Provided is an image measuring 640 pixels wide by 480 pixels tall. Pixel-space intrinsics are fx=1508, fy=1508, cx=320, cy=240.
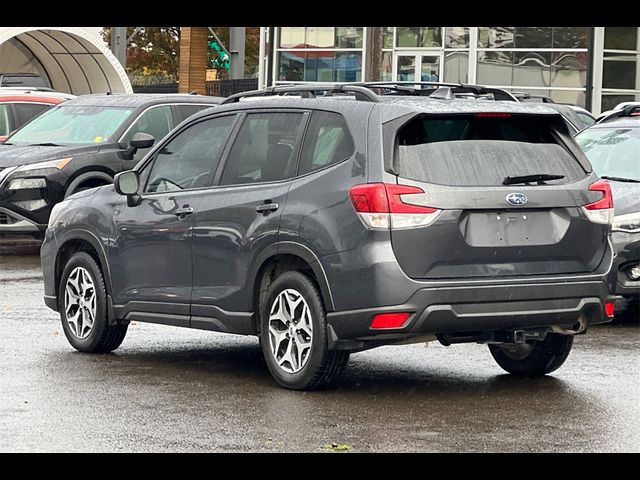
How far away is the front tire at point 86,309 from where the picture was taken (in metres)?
10.6

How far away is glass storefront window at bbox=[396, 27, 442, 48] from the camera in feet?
138

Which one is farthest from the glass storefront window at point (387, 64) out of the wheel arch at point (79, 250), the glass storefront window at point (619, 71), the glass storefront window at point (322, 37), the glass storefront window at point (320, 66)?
the wheel arch at point (79, 250)

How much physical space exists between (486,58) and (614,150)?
27.2m

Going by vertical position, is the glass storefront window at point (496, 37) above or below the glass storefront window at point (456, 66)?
above

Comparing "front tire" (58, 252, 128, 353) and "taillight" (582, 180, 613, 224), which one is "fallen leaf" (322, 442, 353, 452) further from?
"front tire" (58, 252, 128, 353)

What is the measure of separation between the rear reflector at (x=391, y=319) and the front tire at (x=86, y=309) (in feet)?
9.04

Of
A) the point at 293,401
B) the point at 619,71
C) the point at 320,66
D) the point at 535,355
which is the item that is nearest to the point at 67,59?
the point at 320,66

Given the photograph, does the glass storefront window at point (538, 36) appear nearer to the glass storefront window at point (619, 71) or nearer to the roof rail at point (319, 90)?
the glass storefront window at point (619, 71)

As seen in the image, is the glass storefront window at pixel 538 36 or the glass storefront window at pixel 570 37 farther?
the glass storefront window at pixel 538 36

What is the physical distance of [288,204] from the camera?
907 centimetres

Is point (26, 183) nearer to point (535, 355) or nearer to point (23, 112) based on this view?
point (23, 112)

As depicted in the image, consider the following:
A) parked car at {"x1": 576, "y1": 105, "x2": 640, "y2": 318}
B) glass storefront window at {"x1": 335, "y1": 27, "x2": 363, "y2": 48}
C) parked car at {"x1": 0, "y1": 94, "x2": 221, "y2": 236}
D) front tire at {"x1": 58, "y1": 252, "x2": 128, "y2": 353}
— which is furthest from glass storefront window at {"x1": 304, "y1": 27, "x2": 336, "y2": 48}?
front tire at {"x1": 58, "y1": 252, "x2": 128, "y2": 353}
